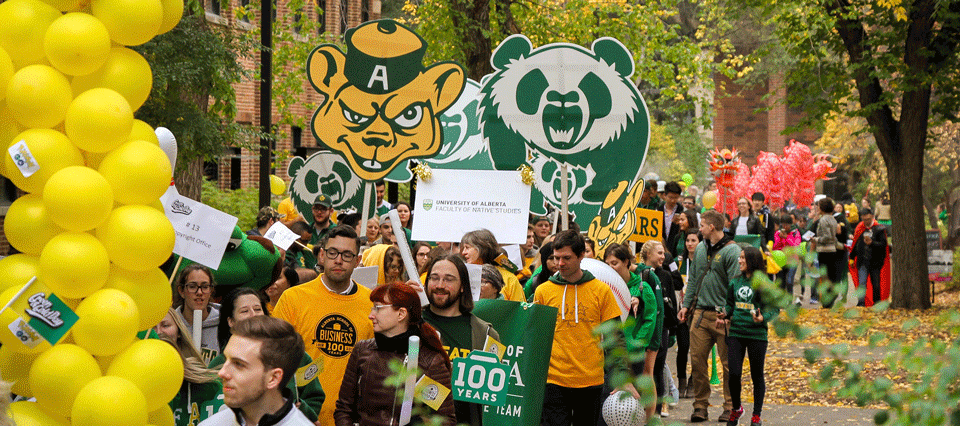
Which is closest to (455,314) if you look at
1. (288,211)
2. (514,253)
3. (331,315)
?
(331,315)

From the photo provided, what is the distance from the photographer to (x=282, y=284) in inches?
281

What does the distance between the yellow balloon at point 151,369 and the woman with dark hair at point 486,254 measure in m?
3.18

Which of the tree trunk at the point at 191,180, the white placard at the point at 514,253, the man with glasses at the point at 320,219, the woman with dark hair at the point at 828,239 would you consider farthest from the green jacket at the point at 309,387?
the woman with dark hair at the point at 828,239

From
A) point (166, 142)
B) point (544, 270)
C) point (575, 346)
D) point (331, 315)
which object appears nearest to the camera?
point (166, 142)

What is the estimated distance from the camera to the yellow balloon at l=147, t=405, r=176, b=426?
445 cm

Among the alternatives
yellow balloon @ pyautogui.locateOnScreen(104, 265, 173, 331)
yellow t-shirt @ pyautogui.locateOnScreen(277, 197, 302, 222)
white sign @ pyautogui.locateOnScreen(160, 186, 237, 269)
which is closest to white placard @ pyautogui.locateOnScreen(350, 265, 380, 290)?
white sign @ pyautogui.locateOnScreen(160, 186, 237, 269)

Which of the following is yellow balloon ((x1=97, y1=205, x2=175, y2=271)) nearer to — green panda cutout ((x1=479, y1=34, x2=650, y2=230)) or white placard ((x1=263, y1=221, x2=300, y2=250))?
white placard ((x1=263, y1=221, x2=300, y2=250))

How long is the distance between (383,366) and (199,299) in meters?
1.30

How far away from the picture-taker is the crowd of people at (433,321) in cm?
361

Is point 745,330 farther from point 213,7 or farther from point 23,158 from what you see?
point 213,7

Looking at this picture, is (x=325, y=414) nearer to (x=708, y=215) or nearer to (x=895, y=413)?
(x=895, y=413)

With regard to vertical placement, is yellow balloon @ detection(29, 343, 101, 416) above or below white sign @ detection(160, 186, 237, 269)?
below

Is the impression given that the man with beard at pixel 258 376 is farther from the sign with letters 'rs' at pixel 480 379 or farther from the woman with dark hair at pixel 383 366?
the sign with letters 'rs' at pixel 480 379

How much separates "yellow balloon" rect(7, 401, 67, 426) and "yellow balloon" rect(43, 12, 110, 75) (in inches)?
53.4
